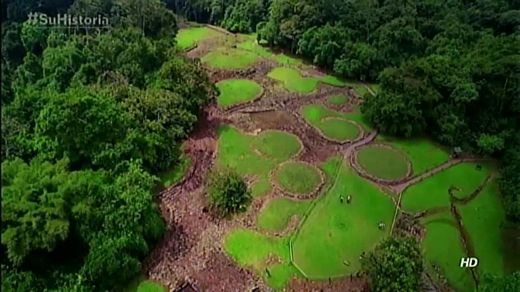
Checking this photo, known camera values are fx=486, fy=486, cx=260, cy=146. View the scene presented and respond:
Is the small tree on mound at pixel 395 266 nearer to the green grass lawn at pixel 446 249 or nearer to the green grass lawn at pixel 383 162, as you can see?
the green grass lawn at pixel 446 249

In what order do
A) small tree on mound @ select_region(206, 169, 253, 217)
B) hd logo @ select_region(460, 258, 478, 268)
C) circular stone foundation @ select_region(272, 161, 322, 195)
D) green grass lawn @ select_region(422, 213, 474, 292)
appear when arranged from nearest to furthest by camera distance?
green grass lawn @ select_region(422, 213, 474, 292)
hd logo @ select_region(460, 258, 478, 268)
small tree on mound @ select_region(206, 169, 253, 217)
circular stone foundation @ select_region(272, 161, 322, 195)

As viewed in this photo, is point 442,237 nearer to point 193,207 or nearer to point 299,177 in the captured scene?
point 299,177

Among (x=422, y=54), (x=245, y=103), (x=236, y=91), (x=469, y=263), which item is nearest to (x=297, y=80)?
(x=236, y=91)

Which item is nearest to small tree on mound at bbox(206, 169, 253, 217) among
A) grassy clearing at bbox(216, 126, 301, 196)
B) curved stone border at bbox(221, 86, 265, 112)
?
grassy clearing at bbox(216, 126, 301, 196)

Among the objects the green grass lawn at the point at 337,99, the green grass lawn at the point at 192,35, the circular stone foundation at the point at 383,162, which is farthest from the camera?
the green grass lawn at the point at 192,35

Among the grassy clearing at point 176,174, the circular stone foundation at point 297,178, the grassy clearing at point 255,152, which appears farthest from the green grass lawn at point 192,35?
the circular stone foundation at point 297,178

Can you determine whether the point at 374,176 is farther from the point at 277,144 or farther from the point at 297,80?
the point at 297,80

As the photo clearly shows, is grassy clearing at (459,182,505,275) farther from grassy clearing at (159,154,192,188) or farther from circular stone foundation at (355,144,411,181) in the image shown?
grassy clearing at (159,154,192,188)
